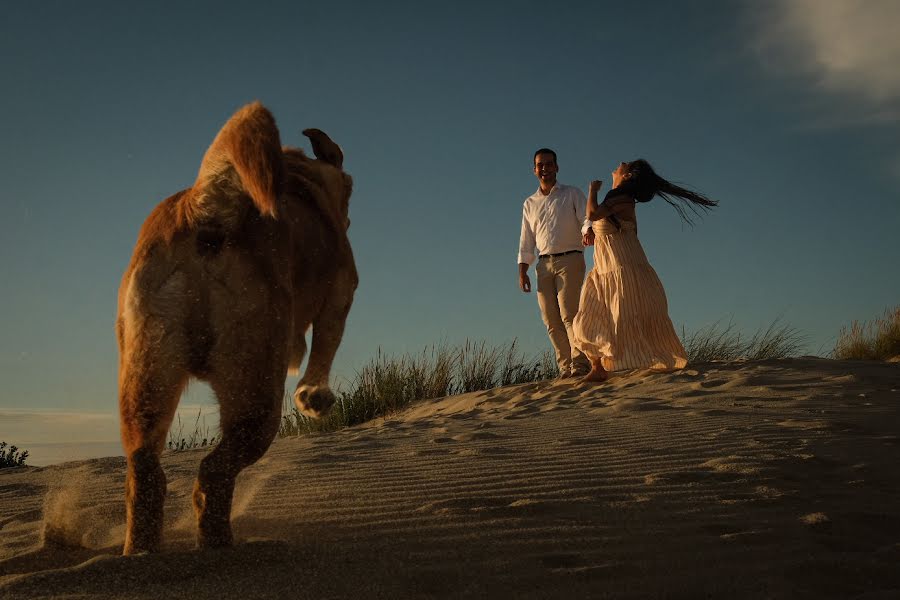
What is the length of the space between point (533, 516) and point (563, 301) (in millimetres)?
6525

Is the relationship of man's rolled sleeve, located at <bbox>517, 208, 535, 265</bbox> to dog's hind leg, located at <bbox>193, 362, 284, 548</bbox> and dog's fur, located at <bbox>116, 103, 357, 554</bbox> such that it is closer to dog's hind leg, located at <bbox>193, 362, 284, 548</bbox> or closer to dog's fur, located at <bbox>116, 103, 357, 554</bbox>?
dog's fur, located at <bbox>116, 103, 357, 554</bbox>

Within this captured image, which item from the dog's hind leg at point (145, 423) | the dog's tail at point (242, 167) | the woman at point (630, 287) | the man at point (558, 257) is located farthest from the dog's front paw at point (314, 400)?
the man at point (558, 257)

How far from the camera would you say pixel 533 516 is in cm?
355

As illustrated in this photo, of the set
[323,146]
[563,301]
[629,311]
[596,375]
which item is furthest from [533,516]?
[563,301]

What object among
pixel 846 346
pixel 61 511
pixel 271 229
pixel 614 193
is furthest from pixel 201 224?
pixel 846 346

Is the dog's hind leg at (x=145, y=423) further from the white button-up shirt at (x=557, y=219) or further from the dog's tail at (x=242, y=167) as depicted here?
the white button-up shirt at (x=557, y=219)

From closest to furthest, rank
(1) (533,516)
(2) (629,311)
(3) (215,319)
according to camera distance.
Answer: (3) (215,319) → (1) (533,516) → (2) (629,311)

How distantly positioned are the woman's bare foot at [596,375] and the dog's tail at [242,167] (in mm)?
6774

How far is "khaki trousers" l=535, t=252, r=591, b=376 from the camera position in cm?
988

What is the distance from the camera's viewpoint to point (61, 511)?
4.20 metres

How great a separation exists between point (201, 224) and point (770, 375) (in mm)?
6852

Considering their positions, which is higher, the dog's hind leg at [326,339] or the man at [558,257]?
the man at [558,257]

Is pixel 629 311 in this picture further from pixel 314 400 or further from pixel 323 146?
pixel 314 400

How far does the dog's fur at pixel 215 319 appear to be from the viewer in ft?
8.65
